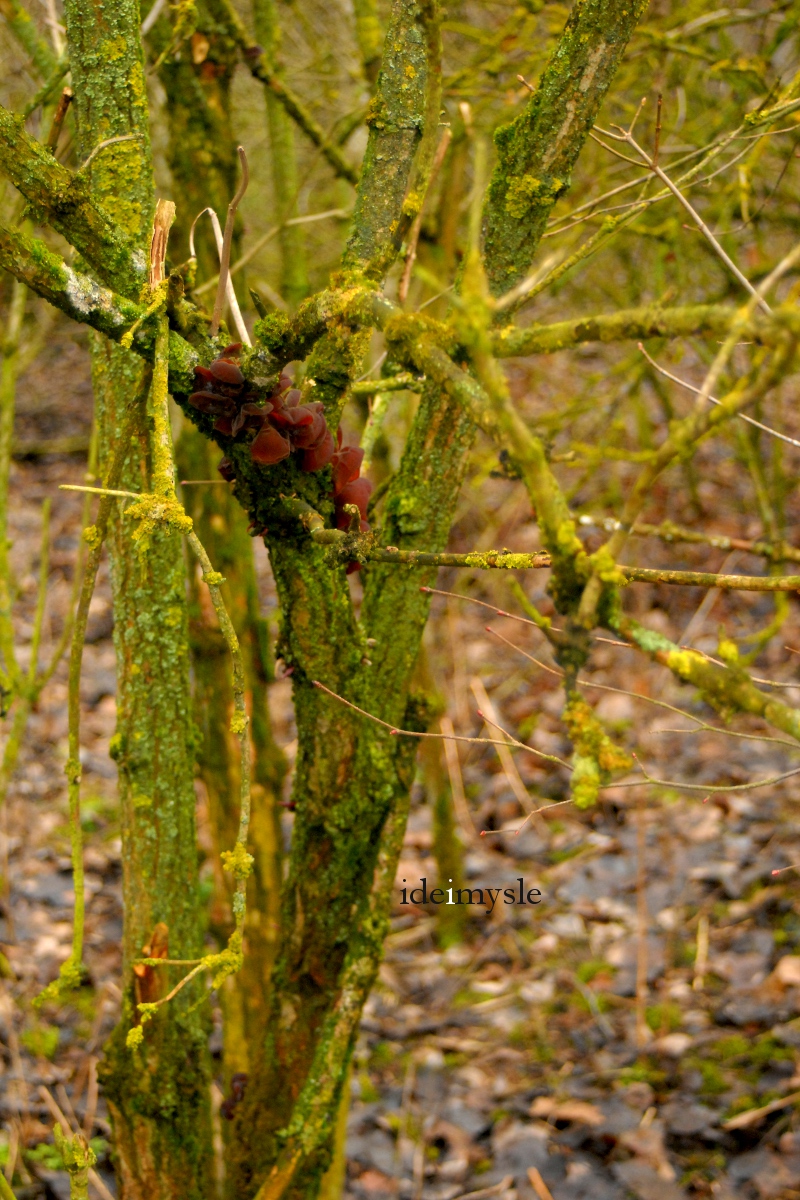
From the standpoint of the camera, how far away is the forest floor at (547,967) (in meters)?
2.95

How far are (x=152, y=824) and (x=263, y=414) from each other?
97 cm

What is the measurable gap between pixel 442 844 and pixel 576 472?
11.5ft

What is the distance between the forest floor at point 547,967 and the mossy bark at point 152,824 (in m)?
1.04

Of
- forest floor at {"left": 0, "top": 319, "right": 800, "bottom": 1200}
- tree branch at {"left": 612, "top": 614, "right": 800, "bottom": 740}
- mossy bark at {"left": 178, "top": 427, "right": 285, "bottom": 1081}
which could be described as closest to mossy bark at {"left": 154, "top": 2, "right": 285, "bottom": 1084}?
mossy bark at {"left": 178, "top": 427, "right": 285, "bottom": 1081}

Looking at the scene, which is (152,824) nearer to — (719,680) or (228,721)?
(228,721)

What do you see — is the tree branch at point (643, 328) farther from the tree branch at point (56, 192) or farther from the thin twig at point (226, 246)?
the tree branch at point (56, 192)

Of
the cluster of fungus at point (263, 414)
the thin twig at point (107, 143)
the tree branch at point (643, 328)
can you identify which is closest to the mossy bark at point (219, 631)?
the thin twig at point (107, 143)

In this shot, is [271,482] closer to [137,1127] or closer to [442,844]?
[137,1127]

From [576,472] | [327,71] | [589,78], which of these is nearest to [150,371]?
[589,78]

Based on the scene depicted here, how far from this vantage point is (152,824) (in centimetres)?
193

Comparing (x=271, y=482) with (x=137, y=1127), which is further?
(x=137, y=1127)

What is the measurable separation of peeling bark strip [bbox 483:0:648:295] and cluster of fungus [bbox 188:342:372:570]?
21.6 inches

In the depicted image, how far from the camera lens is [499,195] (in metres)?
1.72

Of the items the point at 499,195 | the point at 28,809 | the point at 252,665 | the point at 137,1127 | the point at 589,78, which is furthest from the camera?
the point at 28,809
